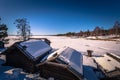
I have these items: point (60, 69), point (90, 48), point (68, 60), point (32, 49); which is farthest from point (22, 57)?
point (90, 48)

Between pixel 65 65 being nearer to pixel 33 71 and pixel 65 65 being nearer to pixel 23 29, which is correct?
pixel 33 71

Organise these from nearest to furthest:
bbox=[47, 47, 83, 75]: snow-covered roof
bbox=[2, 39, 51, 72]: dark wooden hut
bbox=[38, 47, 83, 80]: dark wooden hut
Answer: bbox=[38, 47, 83, 80]: dark wooden hut < bbox=[47, 47, 83, 75]: snow-covered roof < bbox=[2, 39, 51, 72]: dark wooden hut

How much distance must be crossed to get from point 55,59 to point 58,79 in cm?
205

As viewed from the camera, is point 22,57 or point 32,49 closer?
point 22,57

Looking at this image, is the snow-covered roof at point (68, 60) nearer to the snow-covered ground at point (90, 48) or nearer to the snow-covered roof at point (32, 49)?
the snow-covered ground at point (90, 48)

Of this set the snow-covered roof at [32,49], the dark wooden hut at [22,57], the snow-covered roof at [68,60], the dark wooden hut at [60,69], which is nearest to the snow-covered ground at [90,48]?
the dark wooden hut at [22,57]

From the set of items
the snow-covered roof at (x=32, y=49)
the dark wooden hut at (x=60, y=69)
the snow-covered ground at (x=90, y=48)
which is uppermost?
the snow-covered roof at (x=32, y=49)

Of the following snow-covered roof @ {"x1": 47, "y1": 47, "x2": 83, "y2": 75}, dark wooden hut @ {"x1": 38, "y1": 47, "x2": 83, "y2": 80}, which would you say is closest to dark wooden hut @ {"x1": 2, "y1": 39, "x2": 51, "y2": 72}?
snow-covered roof @ {"x1": 47, "y1": 47, "x2": 83, "y2": 75}

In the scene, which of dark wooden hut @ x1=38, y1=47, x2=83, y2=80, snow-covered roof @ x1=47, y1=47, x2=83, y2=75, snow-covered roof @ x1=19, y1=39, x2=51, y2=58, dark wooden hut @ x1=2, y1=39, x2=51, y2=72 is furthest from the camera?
snow-covered roof @ x1=19, y1=39, x2=51, y2=58

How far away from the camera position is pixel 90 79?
1409 cm

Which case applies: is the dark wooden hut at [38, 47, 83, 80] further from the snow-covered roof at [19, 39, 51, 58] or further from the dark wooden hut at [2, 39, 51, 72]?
the snow-covered roof at [19, 39, 51, 58]

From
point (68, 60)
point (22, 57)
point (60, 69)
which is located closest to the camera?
point (60, 69)

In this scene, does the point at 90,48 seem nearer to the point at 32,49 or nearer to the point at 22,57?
the point at 32,49

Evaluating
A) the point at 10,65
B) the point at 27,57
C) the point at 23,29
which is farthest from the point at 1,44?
the point at 27,57
